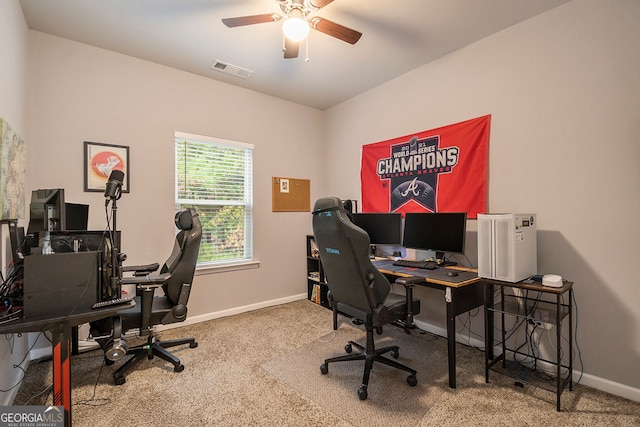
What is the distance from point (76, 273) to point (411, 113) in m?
3.19

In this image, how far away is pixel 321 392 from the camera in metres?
2.06

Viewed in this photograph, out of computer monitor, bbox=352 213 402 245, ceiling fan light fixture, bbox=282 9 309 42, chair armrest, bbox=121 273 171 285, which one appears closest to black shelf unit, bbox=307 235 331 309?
computer monitor, bbox=352 213 402 245

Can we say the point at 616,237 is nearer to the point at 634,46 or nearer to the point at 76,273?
the point at 634,46

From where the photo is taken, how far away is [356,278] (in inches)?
78.0

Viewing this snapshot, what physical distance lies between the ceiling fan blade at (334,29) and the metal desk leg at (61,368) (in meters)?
2.30

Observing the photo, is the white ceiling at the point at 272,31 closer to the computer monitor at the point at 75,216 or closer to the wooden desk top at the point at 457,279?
the computer monitor at the point at 75,216

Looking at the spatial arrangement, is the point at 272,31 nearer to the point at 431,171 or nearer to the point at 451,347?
the point at 431,171

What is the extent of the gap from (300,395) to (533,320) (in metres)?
1.66

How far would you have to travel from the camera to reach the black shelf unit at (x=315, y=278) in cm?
399

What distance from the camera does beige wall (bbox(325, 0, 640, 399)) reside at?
6.56 feet

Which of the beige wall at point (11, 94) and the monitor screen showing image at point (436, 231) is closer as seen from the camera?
the beige wall at point (11, 94)

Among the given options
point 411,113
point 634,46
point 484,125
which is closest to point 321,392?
point 484,125

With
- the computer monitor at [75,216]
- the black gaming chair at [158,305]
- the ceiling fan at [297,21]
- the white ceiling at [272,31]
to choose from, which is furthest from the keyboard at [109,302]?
the white ceiling at [272,31]

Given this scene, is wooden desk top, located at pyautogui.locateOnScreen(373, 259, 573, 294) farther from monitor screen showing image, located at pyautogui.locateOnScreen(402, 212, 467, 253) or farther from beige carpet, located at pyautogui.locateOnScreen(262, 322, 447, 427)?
beige carpet, located at pyautogui.locateOnScreen(262, 322, 447, 427)
